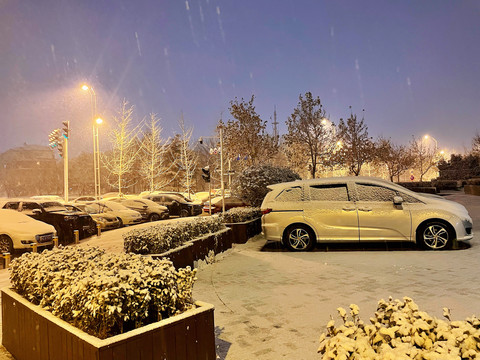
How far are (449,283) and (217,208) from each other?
48.6ft

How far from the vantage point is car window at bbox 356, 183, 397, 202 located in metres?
9.05

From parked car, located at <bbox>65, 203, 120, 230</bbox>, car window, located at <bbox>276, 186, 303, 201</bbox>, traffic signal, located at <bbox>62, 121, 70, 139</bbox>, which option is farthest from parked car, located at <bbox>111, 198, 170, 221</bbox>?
car window, located at <bbox>276, 186, 303, 201</bbox>

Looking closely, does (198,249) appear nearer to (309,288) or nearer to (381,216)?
(309,288)

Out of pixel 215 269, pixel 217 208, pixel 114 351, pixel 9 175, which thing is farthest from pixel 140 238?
pixel 9 175

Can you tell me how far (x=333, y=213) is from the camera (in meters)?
9.17

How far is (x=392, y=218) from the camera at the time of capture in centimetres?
883

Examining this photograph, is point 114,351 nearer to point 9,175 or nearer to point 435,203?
point 435,203

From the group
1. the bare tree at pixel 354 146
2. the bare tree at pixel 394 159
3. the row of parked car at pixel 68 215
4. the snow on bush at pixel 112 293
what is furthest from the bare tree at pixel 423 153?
the snow on bush at pixel 112 293

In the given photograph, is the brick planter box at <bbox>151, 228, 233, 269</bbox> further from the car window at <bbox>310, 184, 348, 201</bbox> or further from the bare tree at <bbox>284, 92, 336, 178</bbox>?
the bare tree at <bbox>284, 92, 336, 178</bbox>

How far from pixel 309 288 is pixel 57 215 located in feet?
40.3

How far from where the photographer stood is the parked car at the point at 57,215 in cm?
1466

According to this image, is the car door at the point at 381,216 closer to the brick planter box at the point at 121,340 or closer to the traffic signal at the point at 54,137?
the brick planter box at the point at 121,340

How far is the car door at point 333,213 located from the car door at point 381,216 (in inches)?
7.8

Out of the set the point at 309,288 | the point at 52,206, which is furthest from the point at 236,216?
the point at 52,206
